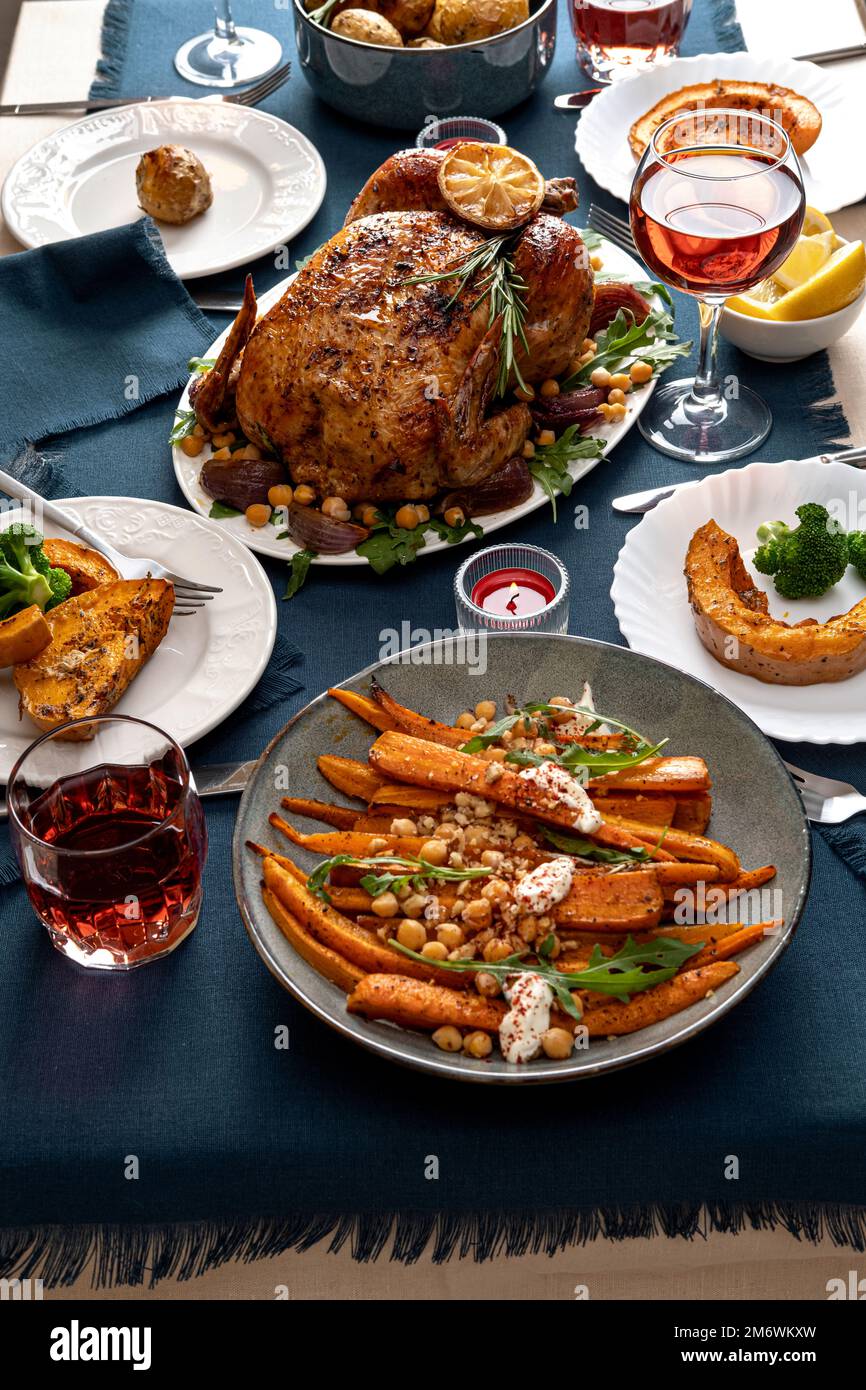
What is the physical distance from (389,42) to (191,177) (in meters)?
0.71

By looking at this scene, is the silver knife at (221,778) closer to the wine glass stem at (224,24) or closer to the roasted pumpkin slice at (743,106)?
the roasted pumpkin slice at (743,106)

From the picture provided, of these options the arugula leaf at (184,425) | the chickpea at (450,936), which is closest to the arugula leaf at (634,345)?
the arugula leaf at (184,425)

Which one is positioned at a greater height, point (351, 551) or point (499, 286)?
point (499, 286)

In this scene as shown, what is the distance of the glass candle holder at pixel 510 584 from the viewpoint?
254cm

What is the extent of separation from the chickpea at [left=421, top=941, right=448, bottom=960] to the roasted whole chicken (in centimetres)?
123

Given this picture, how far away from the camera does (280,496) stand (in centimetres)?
289

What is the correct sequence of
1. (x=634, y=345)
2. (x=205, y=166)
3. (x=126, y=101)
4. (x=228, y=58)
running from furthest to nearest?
(x=228, y=58), (x=126, y=101), (x=205, y=166), (x=634, y=345)

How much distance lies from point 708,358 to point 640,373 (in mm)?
161

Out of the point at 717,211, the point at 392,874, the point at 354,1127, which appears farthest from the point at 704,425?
the point at 354,1127

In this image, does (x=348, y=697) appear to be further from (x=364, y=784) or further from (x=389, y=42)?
(x=389, y=42)

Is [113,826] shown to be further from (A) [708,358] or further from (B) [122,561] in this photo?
(A) [708,358]

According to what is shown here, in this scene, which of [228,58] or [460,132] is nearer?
[460,132]

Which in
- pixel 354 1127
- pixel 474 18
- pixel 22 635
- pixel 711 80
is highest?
pixel 474 18

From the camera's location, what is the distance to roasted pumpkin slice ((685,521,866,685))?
238 cm
